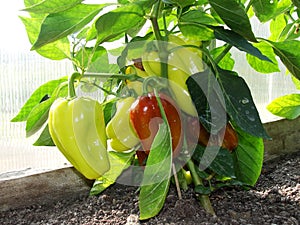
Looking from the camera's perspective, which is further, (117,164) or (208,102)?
(117,164)

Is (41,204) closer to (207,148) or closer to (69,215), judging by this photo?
(69,215)

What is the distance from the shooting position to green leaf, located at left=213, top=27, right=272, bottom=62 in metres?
0.56

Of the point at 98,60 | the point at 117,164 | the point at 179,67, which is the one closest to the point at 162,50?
the point at 179,67

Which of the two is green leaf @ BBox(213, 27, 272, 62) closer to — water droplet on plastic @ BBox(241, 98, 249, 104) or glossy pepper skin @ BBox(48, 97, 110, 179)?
water droplet on plastic @ BBox(241, 98, 249, 104)

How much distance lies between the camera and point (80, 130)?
1.98ft

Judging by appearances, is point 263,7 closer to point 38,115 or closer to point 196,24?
point 196,24

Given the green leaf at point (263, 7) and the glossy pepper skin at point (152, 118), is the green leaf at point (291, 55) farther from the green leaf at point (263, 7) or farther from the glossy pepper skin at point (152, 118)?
the glossy pepper skin at point (152, 118)

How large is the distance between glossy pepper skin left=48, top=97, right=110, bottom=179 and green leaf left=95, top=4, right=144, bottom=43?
0.09 metres

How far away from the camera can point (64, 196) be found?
0.85 metres

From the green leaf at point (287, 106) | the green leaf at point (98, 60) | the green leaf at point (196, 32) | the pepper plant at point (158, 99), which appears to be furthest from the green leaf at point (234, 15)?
the green leaf at point (287, 106)

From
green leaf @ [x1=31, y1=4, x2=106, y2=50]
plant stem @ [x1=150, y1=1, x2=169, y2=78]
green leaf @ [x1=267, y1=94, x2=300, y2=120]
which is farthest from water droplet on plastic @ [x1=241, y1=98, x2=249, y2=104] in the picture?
green leaf @ [x1=267, y1=94, x2=300, y2=120]

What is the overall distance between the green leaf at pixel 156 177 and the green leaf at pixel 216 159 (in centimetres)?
6

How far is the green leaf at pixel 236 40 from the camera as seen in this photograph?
56 cm

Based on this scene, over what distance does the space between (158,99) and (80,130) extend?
108 millimetres
